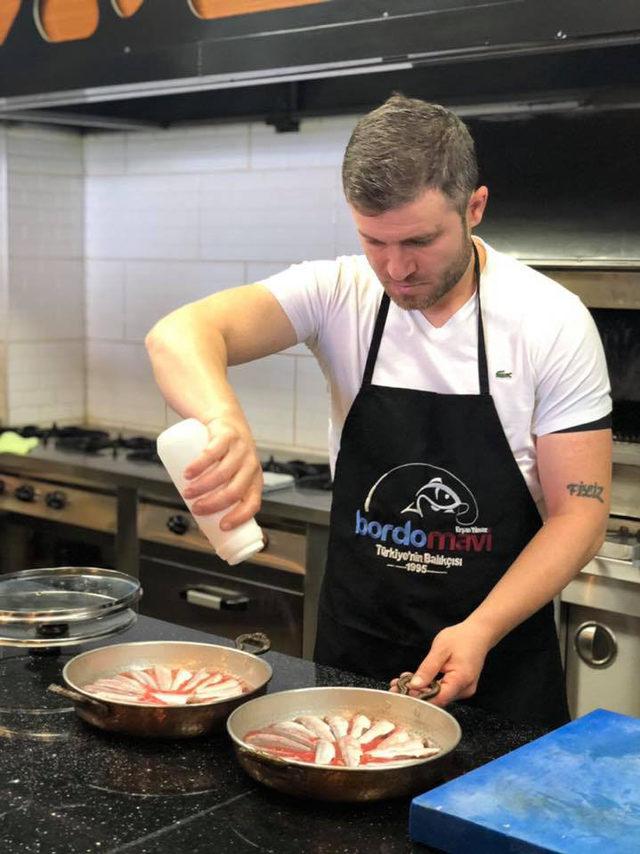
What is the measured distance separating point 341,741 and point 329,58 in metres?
1.79

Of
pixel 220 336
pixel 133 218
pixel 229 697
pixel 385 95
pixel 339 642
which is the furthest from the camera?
pixel 133 218

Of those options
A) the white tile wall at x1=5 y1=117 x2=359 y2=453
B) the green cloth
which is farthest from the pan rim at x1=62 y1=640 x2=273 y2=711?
the green cloth

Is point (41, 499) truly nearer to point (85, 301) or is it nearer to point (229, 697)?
point (85, 301)

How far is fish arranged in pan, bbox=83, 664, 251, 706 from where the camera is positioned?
1.65 meters

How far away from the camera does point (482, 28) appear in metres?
2.49

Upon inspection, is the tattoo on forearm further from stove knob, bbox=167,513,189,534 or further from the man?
stove knob, bbox=167,513,189,534

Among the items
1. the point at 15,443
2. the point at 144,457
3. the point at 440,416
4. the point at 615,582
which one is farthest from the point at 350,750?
the point at 15,443

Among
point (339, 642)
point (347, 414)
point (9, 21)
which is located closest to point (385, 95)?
point (9, 21)

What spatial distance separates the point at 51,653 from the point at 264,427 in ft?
6.60

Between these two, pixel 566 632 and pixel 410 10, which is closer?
pixel 410 10

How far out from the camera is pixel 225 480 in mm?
1513

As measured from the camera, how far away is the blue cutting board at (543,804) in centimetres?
128

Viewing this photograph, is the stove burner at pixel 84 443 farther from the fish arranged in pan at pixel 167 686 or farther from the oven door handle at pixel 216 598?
the fish arranged in pan at pixel 167 686

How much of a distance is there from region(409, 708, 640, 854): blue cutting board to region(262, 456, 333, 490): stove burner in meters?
1.85
